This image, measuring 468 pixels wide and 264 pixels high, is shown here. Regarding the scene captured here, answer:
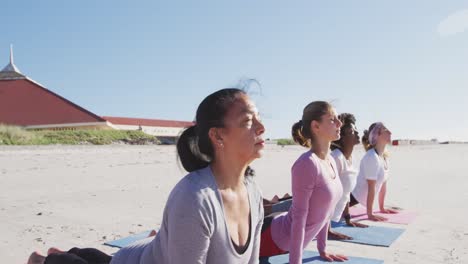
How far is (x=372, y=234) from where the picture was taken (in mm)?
5793

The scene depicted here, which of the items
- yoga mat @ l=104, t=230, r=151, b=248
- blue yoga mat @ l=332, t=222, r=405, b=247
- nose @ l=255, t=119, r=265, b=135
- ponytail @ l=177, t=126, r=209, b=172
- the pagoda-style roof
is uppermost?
the pagoda-style roof

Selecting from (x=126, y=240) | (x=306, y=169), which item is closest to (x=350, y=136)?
(x=306, y=169)

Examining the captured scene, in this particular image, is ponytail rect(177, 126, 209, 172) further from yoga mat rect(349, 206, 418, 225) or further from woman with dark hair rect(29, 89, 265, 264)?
yoga mat rect(349, 206, 418, 225)

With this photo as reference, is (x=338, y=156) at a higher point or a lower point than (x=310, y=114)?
lower

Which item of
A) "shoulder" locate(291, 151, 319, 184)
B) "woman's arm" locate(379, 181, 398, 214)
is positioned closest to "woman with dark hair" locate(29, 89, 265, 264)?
"shoulder" locate(291, 151, 319, 184)

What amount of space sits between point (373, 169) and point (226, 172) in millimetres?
4790

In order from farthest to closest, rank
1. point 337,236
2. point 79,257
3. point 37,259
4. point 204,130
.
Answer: point 337,236 < point 37,259 < point 79,257 < point 204,130

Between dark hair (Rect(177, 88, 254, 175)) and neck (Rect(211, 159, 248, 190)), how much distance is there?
0.06 m

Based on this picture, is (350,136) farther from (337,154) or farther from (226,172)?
(226,172)

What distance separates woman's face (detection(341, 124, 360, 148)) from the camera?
5.79 metres

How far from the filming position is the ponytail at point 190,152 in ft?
8.09

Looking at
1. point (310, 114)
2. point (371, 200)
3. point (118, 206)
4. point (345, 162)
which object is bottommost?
point (118, 206)

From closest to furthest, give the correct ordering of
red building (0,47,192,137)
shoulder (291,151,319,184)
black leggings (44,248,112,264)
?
black leggings (44,248,112,264), shoulder (291,151,319,184), red building (0,47,192,137)

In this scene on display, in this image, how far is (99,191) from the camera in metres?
9.73
